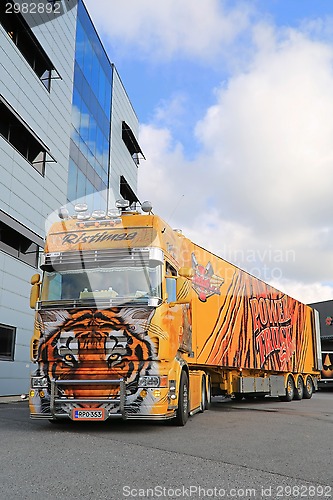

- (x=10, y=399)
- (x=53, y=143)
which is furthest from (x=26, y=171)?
(x=10, y=399)

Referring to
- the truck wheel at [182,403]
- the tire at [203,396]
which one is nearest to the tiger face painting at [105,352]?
the truck wheel at [182,403]

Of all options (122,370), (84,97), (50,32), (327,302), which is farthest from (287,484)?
(327,302)

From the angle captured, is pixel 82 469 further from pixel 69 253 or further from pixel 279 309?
pixel 279 309

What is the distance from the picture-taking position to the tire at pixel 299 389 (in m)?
19.6

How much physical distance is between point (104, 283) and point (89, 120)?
21.9 m

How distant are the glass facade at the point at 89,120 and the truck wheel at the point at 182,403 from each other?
17509 mm

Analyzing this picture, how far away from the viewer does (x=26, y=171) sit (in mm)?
21422

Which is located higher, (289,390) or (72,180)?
(72,180)

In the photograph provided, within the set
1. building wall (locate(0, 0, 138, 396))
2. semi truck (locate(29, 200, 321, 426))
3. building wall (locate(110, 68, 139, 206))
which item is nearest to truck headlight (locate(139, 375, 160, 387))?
semi truck (locate(29, 200, 321, 426))

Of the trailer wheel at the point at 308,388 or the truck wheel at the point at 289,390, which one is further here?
the trailer wheel at the point at 308,388

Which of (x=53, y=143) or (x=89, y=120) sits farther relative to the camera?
(x=89, y=120)

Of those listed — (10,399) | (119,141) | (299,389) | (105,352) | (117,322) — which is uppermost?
(119,141)

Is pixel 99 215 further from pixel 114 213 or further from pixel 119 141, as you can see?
pixel 119 141

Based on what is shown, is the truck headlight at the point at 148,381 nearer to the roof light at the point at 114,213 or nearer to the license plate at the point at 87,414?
the license plate at the point at 87,414
